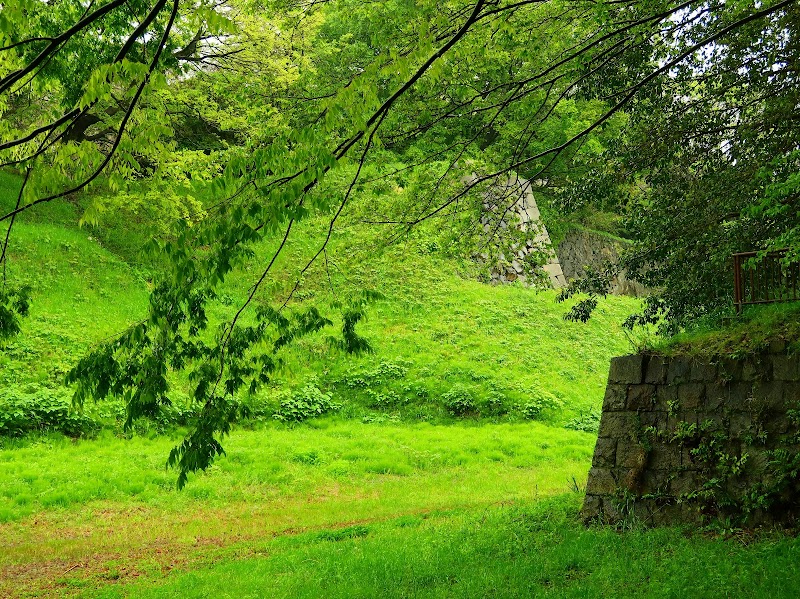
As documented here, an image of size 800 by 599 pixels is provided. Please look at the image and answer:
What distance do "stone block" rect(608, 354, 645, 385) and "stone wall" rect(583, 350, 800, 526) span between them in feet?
0.04

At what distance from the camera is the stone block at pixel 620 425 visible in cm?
773

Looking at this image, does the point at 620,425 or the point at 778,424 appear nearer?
the point at 778,424

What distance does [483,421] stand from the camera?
1568 cm

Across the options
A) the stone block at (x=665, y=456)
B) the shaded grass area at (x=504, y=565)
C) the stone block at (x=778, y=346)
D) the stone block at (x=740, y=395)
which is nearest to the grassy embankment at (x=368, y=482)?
the shaded grass area at (x=504, y=565)

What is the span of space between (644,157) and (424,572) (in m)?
6.64

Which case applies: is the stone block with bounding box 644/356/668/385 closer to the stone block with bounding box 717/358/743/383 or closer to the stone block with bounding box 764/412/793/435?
the stone block with bounding box 717/358/743/383

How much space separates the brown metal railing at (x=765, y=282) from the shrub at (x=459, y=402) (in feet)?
27.6

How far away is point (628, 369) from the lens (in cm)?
793

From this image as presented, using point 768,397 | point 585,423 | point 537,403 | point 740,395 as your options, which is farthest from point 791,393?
point 537,403

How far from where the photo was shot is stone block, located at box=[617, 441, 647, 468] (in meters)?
7.53

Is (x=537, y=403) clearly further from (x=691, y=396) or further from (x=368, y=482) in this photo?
(x=691, y=396)

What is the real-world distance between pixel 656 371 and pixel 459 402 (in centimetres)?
861

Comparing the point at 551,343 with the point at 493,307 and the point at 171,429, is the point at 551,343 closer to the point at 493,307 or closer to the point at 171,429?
the point at 493,307

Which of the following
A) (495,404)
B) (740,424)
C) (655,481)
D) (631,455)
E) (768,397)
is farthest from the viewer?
(495,404)
